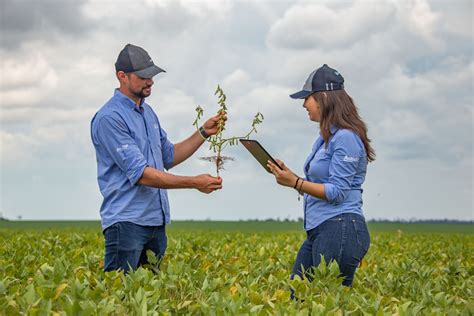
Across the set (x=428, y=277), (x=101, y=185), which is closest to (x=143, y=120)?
(x=101, y=185)

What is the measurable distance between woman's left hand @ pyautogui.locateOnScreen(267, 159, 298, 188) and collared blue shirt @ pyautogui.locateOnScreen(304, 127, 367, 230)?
240mm

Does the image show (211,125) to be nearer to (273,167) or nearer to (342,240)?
(273,167)

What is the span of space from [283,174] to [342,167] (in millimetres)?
471

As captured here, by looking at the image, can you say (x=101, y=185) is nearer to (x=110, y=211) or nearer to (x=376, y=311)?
(x=110, y=211)

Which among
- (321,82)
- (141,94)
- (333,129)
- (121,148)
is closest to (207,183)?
(121,148)

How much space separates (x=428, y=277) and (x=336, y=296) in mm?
2958

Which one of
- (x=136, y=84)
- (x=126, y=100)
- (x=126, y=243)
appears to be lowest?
(x=126, y=243)

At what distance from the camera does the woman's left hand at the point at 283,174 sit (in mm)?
5965

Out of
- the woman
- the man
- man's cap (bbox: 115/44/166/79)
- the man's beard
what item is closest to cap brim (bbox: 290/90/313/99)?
the woman

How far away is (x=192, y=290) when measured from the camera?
6.01 m

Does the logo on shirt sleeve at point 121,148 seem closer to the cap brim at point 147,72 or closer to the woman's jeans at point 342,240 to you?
the cap brim at point 147,72

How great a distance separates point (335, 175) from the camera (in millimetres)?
5871

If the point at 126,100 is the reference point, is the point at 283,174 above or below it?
below

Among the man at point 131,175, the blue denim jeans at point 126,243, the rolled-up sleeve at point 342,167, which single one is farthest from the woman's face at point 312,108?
the blue denim jeans at point 126,243
